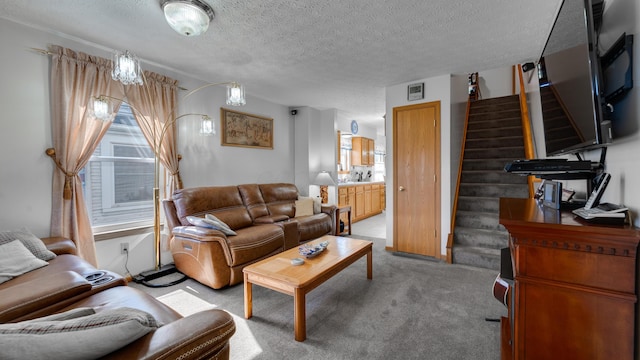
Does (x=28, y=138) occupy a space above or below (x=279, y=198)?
above

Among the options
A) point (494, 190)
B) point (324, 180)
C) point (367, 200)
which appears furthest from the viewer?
point (367, 200)

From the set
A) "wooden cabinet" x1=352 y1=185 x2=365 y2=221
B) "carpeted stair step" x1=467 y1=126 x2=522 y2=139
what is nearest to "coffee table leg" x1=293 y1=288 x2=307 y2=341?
"wooden cabinet" x1=352 y1=185 x2=365 y2=221

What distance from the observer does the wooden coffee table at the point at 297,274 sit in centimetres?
189

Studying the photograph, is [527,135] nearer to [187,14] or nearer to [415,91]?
[415,91]

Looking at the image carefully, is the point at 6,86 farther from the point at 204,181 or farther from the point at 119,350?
the point at 119,350

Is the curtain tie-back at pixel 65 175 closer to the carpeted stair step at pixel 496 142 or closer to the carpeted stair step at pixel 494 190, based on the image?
the carpeted stair step at pixel 494 190

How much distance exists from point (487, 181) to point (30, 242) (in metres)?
5.25

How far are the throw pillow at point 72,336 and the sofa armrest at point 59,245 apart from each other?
1.80 m

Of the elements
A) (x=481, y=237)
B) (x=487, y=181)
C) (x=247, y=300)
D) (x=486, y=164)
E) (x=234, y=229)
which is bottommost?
(x=247, y=300)

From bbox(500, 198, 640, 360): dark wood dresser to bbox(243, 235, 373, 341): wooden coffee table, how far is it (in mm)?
1271

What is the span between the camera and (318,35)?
97.5 inches

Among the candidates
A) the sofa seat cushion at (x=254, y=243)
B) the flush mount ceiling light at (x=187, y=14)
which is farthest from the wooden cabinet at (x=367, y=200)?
the flush mount ceiling light at (x=187, y=14)

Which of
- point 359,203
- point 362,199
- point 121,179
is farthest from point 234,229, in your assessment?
point 362,199

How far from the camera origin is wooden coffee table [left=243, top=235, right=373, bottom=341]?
1895mm
